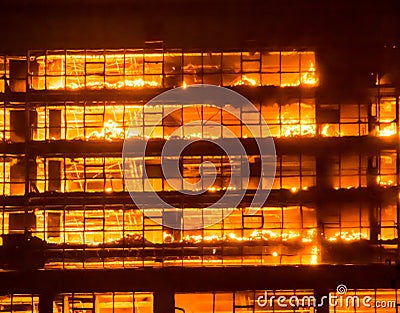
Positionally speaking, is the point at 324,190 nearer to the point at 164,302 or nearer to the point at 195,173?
the point at 195,173

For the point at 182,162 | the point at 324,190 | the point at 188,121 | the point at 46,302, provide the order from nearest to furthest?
the point at 46,302
the point at 324,190
the point at 182,162
the point at 188,121

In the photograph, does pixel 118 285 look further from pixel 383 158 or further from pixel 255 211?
pixel 383 158

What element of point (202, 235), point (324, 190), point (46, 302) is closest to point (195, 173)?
A: point (202, 235)

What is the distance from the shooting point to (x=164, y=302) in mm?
15422

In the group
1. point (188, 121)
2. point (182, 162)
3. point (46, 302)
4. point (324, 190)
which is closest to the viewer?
point (46, 302)

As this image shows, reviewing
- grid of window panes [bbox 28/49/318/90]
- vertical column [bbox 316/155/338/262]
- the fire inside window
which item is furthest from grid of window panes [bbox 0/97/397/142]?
vertical column [bbox 316/155/338/262]

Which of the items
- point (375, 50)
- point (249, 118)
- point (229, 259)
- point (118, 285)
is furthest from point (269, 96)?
point (118, 285)

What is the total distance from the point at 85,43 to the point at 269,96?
4.08 meters

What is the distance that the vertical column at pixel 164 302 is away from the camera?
50.6 ft

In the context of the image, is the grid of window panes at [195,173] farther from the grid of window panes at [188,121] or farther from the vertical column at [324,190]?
the grid of window panes at [188,121]

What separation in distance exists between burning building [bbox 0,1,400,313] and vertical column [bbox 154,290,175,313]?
0.07ft

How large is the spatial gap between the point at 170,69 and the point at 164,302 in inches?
196

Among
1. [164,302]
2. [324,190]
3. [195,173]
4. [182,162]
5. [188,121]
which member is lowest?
[164,302]

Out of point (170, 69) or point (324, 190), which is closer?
point (324, 190)
